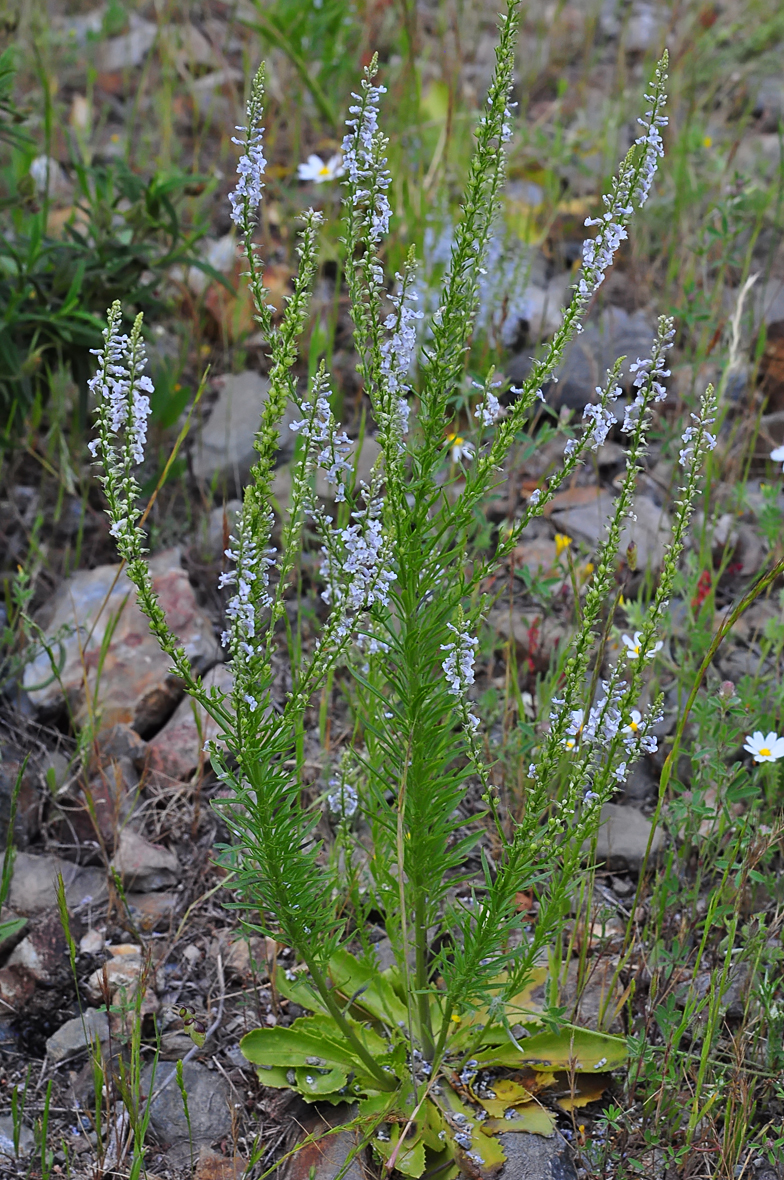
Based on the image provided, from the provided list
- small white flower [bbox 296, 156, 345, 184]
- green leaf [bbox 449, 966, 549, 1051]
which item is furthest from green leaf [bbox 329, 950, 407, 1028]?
small white flower [bbox 296, 156, 345, 184]

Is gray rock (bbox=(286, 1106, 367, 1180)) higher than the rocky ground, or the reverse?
the rocky ground

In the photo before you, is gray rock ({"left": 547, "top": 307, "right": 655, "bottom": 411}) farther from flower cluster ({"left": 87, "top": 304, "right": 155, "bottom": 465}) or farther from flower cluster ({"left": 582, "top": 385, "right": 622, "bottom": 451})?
flower cluster ({"left": 87, "top": 304, "right": 155, "bottom": 465})

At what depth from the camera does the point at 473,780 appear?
9.84ft

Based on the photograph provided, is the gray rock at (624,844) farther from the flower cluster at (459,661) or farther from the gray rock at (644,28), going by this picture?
the gray rock at (644,28)

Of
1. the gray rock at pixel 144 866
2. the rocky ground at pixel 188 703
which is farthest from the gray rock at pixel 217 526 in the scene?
the gray rock at pixel 144 866

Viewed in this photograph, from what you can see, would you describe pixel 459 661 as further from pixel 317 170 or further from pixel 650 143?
pixel 317 170

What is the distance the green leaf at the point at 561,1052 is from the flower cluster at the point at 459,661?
897 millimetres

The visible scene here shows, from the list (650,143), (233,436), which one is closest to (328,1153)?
(650,143)

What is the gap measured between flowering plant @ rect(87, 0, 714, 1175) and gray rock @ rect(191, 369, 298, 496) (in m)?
1.73

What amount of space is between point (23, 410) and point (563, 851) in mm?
2215

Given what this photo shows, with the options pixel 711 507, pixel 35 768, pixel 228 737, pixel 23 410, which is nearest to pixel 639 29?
pixel 711 507

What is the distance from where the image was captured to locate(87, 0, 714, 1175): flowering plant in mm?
1655

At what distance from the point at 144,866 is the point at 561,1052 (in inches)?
45.4

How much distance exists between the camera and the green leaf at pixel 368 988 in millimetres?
2301
